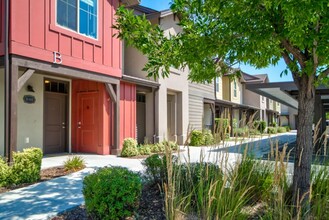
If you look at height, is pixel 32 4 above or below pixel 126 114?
above

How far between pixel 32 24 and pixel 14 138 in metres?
3.24

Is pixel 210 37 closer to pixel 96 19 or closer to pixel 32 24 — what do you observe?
pixel 32 24

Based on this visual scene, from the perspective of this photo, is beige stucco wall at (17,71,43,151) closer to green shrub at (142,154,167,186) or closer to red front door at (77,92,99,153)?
red front door at (77,92,99,153)

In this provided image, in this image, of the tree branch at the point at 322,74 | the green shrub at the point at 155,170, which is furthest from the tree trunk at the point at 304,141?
the green shrub at the point at 155,170

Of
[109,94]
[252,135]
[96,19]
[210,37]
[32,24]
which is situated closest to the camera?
[210,37]

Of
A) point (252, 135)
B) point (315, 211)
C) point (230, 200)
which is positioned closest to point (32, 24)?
point (252, 135)

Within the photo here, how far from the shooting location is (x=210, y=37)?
3.81 meters

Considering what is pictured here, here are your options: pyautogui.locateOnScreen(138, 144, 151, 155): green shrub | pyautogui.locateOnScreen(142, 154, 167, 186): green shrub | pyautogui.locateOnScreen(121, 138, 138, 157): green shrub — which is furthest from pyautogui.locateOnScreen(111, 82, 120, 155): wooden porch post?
pyautogui.locateOnScreen(142, 154, 167, 186): green shrub

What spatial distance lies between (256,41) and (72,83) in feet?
30.9

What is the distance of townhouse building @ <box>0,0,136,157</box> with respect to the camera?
7.17 m

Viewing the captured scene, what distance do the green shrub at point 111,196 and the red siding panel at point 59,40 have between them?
520 cm

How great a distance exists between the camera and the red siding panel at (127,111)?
Answer: 37.8ft

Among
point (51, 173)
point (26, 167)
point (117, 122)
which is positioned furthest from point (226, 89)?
point (26, 167)

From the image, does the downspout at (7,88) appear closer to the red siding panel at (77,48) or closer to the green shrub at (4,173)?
the green shrub at (4,173)
